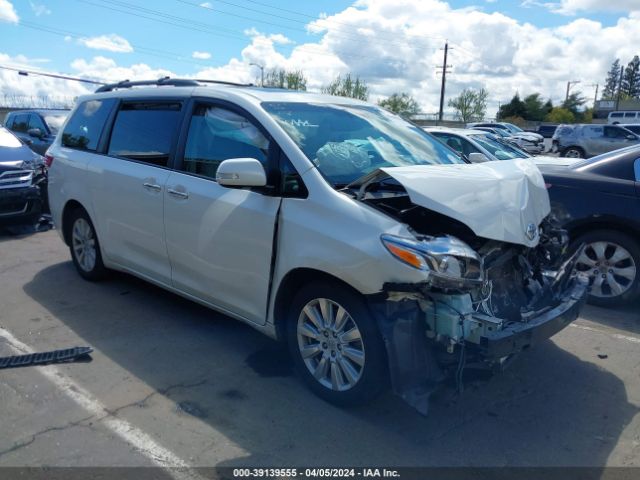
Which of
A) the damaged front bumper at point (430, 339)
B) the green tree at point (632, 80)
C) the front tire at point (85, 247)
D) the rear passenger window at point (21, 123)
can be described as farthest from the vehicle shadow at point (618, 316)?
the green tree at point (632, 80)

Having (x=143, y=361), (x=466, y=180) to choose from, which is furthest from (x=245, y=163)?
(x=143, y=361)

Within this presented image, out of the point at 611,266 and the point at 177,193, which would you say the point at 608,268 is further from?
the point at 177,193

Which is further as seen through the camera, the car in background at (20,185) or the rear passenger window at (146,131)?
the car in background at (20,185)

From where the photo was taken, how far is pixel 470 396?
3.79 metres

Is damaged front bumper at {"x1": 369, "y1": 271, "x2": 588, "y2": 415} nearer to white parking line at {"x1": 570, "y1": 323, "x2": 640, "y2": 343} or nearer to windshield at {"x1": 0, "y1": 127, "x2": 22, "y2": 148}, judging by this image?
white parking line at {"x1": 570, "y1": 323, "x2": 640, "y2": 343}

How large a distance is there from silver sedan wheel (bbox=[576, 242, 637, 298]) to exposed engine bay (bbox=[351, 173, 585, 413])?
238cm

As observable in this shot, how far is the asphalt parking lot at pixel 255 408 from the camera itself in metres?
3.13

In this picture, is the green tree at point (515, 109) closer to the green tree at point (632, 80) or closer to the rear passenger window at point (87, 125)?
the green tree at point (632, 80)

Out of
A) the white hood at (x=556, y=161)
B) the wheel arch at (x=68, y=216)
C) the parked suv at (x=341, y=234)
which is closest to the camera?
the parked suv at (x=341, y=234)

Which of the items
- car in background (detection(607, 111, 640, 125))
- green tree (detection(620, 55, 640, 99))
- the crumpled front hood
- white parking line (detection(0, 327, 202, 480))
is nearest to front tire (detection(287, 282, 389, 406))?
the crumpled front hood

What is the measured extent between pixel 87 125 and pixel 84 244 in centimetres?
121

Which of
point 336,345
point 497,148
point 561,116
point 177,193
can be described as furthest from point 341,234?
point 561,116

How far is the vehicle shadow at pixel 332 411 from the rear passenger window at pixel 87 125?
74.0 inches

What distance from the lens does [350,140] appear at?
4.12 meters
